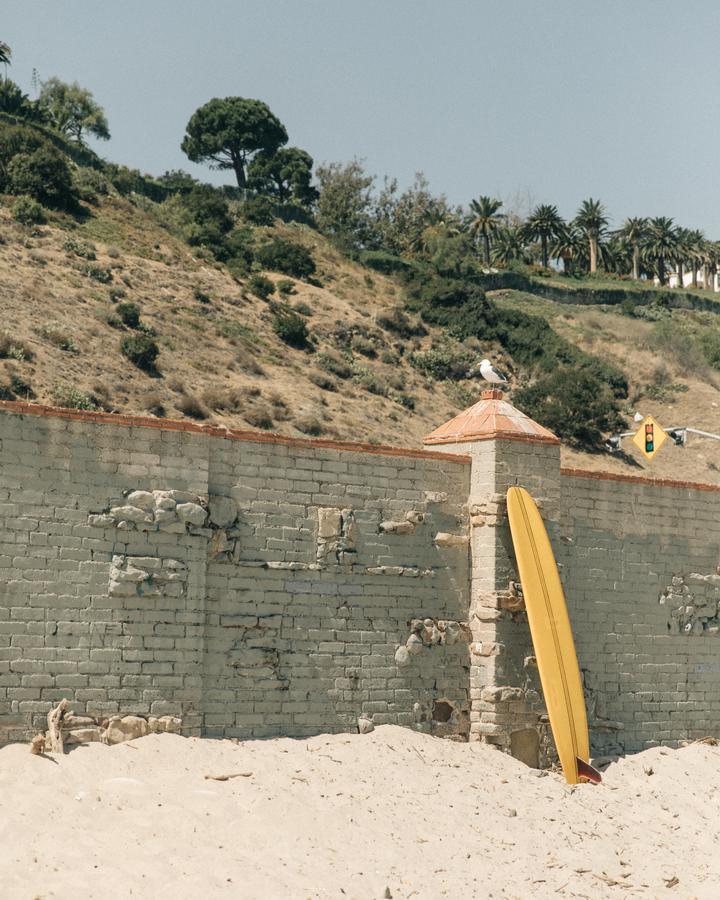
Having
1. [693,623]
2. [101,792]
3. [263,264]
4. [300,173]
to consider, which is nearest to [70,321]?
[263,264]

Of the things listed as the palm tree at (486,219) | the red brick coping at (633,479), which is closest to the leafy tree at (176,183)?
the palm tree at (486,219)

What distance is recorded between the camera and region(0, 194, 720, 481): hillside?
103ft

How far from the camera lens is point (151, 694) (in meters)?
13.9

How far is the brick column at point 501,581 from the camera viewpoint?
16.1 m

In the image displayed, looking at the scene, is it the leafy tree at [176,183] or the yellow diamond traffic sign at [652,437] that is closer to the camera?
the yellow diamond traffic sign at [652,437]

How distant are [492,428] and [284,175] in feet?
165

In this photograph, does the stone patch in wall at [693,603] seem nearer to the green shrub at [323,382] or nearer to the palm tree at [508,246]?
the green shrub at [323,382]

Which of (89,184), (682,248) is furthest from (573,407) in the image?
(682,248)

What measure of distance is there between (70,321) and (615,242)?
160 ft

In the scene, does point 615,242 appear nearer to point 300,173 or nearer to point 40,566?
point 300,173

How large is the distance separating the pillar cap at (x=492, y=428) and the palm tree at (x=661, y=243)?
59363mm

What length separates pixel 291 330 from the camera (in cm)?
3966

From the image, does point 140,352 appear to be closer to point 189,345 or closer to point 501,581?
point 189,345

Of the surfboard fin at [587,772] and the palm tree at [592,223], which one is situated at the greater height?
the palm tree at [592,223]
